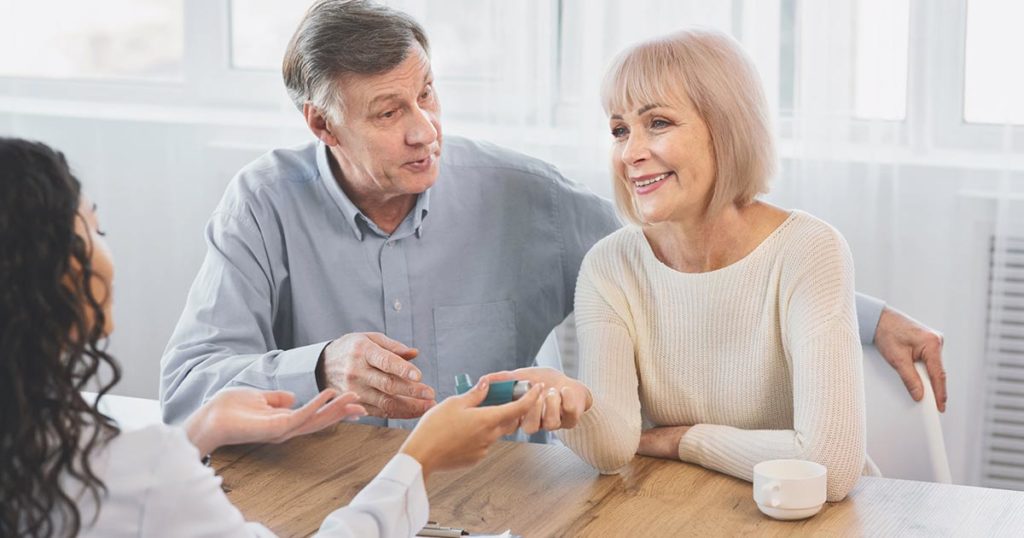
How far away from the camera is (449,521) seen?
1518 millimetres

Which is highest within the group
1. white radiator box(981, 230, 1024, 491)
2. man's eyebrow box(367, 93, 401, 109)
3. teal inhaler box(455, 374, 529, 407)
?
man's eyebrow box(367, 93, 401, 109)

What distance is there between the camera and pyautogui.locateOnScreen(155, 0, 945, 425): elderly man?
6.63 feet

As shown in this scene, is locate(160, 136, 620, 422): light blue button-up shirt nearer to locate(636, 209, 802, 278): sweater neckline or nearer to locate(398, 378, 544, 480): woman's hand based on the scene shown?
locate(636, 209, 802, 278): sweater neckline

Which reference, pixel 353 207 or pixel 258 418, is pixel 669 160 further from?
pixel 258 418

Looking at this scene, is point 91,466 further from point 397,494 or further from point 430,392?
point 430,392

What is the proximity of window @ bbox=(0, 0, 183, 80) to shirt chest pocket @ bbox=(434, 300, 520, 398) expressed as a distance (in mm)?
1926

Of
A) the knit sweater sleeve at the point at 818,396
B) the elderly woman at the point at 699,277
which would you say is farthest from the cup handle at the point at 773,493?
the elderly woman at the point at 699,277

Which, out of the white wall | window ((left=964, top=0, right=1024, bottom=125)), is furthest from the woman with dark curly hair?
window ((left=964, top=0, right=1024, bottom=125))

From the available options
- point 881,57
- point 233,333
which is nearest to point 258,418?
point 233,333

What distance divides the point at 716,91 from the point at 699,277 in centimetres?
28

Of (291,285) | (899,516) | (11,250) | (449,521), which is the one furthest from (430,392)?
(11,250)

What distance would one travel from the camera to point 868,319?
75.8 inches

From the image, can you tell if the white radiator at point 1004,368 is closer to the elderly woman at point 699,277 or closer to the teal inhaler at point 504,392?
the elderly woman at point 699,277

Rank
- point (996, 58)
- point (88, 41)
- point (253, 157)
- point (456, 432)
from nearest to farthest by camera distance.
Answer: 1. point (456, 432)
2. point (996, 58)
3. point (253, 157)
4. point (88, 41)
